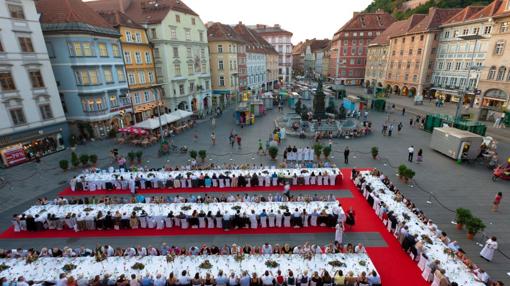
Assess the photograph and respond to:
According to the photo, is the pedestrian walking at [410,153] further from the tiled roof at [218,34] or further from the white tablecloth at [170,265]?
the tiled roof at [218,34]

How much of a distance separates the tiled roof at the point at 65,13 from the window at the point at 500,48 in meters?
56.8

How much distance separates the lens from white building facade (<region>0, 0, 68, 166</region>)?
25.1 metres

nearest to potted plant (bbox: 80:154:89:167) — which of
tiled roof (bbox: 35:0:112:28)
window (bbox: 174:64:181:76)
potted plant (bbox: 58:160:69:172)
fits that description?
potted plant (bbox: 58:160:69:172)

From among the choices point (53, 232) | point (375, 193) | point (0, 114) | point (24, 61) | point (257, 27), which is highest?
point (257, 27)

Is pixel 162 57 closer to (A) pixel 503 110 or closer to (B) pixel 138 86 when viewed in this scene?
(B) pixel 138 86

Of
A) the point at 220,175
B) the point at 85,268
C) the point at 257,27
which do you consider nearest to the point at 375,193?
the point at 220,175

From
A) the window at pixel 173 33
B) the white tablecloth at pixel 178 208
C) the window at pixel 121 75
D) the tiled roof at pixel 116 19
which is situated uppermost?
the tiled roof at pixel 116 19

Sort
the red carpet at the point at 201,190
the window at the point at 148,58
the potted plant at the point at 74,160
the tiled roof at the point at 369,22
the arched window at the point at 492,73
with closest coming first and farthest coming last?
1. the red carpet at the point at 201,190
2. the potted plant at the point at 74,160
3. the window at the point at 148,58
4. the arched window at the point at 492,73
5. the tiled roof at the point at 369,22

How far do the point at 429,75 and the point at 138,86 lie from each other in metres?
60.8

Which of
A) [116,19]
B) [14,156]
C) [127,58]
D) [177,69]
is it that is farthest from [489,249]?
[116,19]

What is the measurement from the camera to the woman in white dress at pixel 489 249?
12.2 m

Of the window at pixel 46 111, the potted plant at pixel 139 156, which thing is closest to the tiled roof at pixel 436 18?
the potted plant at pixel 139 156

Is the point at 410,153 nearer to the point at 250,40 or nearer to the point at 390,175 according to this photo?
the point at 390,175

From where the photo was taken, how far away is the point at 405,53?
62.7m
